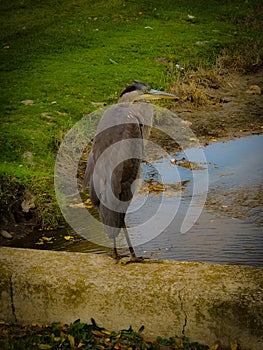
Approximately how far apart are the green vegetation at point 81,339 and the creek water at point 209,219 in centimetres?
175

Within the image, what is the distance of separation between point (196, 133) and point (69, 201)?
11.5ft

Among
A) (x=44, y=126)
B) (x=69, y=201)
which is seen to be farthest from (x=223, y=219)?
(x=44, y=126)

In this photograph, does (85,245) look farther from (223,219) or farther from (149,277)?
(149,277)

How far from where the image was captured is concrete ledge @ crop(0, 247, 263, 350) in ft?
10.7

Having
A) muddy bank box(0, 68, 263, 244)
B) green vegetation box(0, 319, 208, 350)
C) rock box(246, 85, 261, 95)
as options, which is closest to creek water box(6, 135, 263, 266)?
muddy bank box(0, 68, 263, 244)

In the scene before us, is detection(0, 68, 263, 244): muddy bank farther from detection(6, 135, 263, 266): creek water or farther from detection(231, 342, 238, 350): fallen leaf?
detection(231, 342, 238, 350): fallen leaf

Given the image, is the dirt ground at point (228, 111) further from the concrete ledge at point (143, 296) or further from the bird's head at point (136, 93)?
the concrete ledge at point (143, 296)

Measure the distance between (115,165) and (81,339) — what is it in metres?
1.41

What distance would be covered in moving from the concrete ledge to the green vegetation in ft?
0.18

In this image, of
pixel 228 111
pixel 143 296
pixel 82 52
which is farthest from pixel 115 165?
pixel 82 52

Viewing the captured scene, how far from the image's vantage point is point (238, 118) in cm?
1005

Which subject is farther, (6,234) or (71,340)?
(6,234)

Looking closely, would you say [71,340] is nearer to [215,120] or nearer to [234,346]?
[234,346]

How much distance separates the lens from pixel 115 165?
13.6ft
